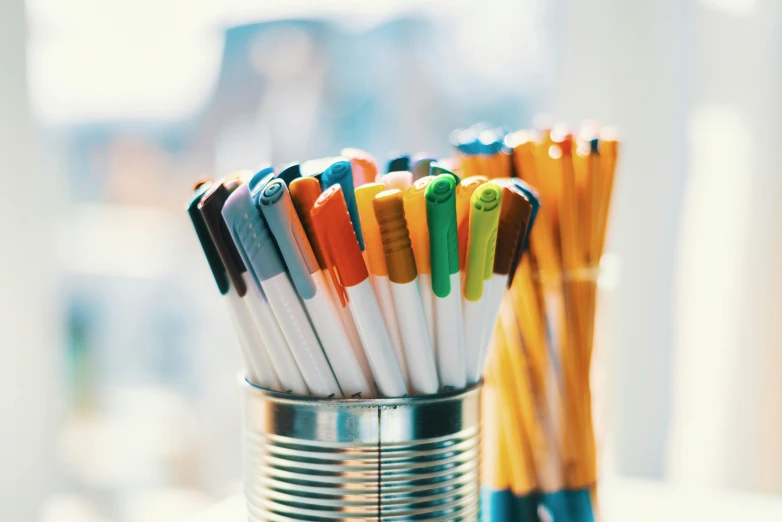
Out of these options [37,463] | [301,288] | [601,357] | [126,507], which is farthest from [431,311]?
[126,507]

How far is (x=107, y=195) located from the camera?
102 cm

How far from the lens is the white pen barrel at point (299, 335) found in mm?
372

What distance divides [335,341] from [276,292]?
0.12 feet

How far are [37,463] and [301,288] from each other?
365 millimetres

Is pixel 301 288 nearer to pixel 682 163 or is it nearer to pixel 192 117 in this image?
pixel 682 163

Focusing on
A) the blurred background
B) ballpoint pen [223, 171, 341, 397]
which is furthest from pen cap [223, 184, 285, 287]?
the blurred background

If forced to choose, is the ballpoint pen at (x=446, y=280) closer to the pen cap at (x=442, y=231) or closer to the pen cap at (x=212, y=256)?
the pen cap at (x=442, y=231)

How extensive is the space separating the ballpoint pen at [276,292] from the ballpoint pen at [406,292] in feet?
0.14

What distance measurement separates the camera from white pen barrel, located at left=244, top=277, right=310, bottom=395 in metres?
0.39

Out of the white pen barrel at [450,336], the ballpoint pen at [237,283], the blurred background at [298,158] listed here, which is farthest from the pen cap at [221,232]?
the blurred background at [298,158]

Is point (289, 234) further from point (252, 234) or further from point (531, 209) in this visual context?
point (531, 209)

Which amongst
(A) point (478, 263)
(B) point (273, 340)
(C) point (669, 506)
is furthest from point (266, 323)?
(C) point (669, 506)

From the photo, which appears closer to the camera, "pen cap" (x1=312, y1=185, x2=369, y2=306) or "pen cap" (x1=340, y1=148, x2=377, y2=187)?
"pen cap" (x1=312, y1=185, x2=369, y2=306)

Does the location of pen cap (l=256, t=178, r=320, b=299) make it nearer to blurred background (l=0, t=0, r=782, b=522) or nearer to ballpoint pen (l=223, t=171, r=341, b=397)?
ballpoint pen (l=223, t=171, r=341, b=397)
